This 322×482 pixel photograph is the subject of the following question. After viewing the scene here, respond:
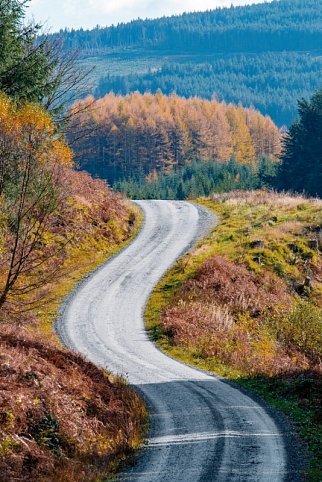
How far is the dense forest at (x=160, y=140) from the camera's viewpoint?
501 ft

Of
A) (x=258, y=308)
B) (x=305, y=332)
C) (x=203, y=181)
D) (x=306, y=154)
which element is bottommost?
(x=203, y=181)

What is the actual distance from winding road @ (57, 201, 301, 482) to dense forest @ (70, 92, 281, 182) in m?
114

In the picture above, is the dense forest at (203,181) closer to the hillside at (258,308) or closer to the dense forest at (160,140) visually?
the dense forest at (160,140)

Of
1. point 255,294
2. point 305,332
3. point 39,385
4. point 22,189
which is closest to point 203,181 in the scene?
point 255,294

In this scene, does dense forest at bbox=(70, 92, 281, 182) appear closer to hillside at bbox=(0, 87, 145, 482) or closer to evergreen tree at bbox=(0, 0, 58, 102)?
evergreen tree at bbox=(0, 0, 58, 102)

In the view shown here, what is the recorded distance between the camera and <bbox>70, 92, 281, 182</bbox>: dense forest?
152750mm

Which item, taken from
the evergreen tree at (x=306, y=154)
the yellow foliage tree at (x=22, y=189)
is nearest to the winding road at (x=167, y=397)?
the yellow foliage tree at (x=22, y=189)

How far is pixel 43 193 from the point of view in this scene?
16500mm

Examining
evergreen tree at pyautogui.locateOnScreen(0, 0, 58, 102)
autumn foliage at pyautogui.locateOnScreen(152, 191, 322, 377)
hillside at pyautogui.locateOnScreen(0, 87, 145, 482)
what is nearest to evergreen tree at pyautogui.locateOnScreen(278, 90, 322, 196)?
autumn foliage at pyautogui.locateOnScreen(152, 191, 322, 377)

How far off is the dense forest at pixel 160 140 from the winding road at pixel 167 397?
11355cm

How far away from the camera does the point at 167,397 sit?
19.0 metres

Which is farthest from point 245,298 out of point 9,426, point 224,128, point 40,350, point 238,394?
point 224,128

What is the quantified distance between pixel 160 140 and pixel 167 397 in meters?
137

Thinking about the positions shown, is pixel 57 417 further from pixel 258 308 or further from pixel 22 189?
pixel 258 308
